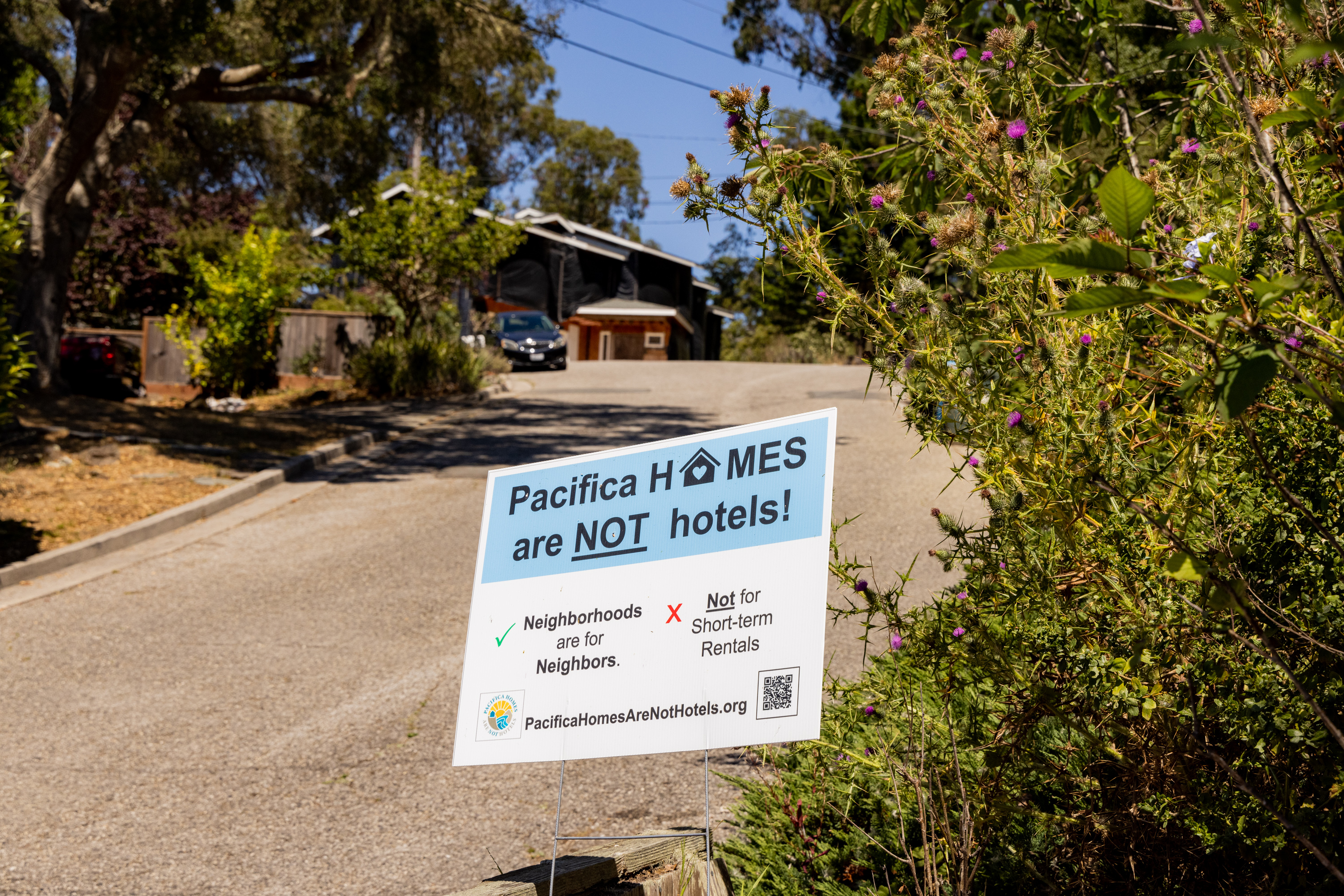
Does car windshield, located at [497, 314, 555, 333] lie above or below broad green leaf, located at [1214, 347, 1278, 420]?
above

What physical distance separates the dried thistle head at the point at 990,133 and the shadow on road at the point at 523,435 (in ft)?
26.7

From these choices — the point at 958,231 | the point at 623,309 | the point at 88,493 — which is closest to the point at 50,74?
the point at 88,493

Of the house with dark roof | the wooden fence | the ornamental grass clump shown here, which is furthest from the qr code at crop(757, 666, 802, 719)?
the house with dark roof

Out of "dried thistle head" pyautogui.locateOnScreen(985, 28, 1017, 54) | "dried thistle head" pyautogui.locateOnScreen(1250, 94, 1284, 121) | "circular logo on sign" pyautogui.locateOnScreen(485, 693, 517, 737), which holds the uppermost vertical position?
"dried thistle head" pyautogui.locateOnScreen(985, 28, 1017, 54)

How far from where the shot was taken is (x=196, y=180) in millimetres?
34531

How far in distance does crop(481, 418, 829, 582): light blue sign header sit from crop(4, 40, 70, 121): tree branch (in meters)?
14.1

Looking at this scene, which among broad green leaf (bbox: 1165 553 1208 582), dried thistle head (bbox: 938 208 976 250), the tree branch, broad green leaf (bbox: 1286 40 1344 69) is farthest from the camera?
the tree branch

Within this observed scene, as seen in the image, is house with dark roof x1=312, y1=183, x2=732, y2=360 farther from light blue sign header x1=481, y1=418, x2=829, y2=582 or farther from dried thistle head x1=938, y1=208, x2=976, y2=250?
dried thistle head x1=938, y1=208, x2=976, y2=250

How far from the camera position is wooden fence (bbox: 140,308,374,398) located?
23.4 metres

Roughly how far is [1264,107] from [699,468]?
1229 millimetres

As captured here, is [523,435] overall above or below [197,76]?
below

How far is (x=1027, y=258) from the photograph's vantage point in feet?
3.59

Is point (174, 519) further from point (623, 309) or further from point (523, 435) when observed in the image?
point (623, 309)

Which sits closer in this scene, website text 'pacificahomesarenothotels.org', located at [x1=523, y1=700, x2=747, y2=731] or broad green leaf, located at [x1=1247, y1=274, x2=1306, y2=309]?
broad green leaf, located at [x1=1247, y1=274, x2=1306, y2=309]
